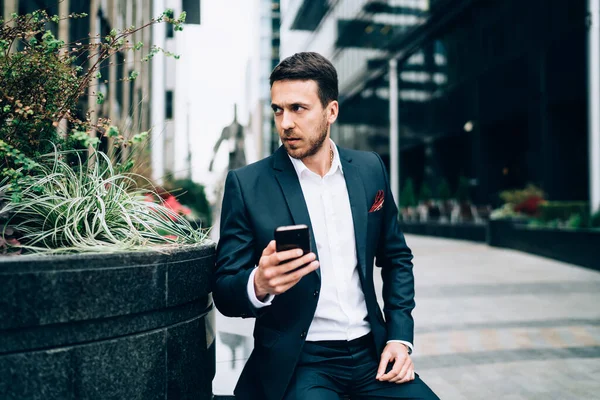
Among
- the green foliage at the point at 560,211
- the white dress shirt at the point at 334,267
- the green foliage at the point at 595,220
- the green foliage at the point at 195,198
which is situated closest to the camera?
the white dress shirt at the point at 334,267

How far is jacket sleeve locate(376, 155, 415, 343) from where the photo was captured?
2320 millimetres

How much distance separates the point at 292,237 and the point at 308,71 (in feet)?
2.81

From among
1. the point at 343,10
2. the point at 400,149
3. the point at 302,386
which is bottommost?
the point at 302,386

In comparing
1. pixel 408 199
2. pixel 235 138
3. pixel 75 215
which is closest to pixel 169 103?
pixel 408 199

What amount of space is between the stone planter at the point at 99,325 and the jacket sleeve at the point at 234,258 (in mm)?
111

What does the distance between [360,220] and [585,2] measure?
16.3m

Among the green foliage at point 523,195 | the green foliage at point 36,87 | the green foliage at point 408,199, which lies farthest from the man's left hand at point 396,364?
the green foliage at point 408,199

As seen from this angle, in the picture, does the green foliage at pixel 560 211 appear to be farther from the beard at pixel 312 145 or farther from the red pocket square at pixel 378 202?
the beard at pixel 312 145

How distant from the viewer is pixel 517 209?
15523 millimetres

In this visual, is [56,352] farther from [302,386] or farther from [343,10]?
[343,10]

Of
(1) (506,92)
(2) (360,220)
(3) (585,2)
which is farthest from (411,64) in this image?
(2) (360,220)

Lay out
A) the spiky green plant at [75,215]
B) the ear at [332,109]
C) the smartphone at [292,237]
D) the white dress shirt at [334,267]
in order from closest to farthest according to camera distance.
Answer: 1. the smartphone at [292,237]
2. the spiky green plant at [75,215]
3. the white dress shirt at [334,267]
4. the ear at [332,109]

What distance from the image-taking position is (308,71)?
2264 millimetres

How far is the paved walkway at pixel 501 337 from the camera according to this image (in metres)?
3.78
